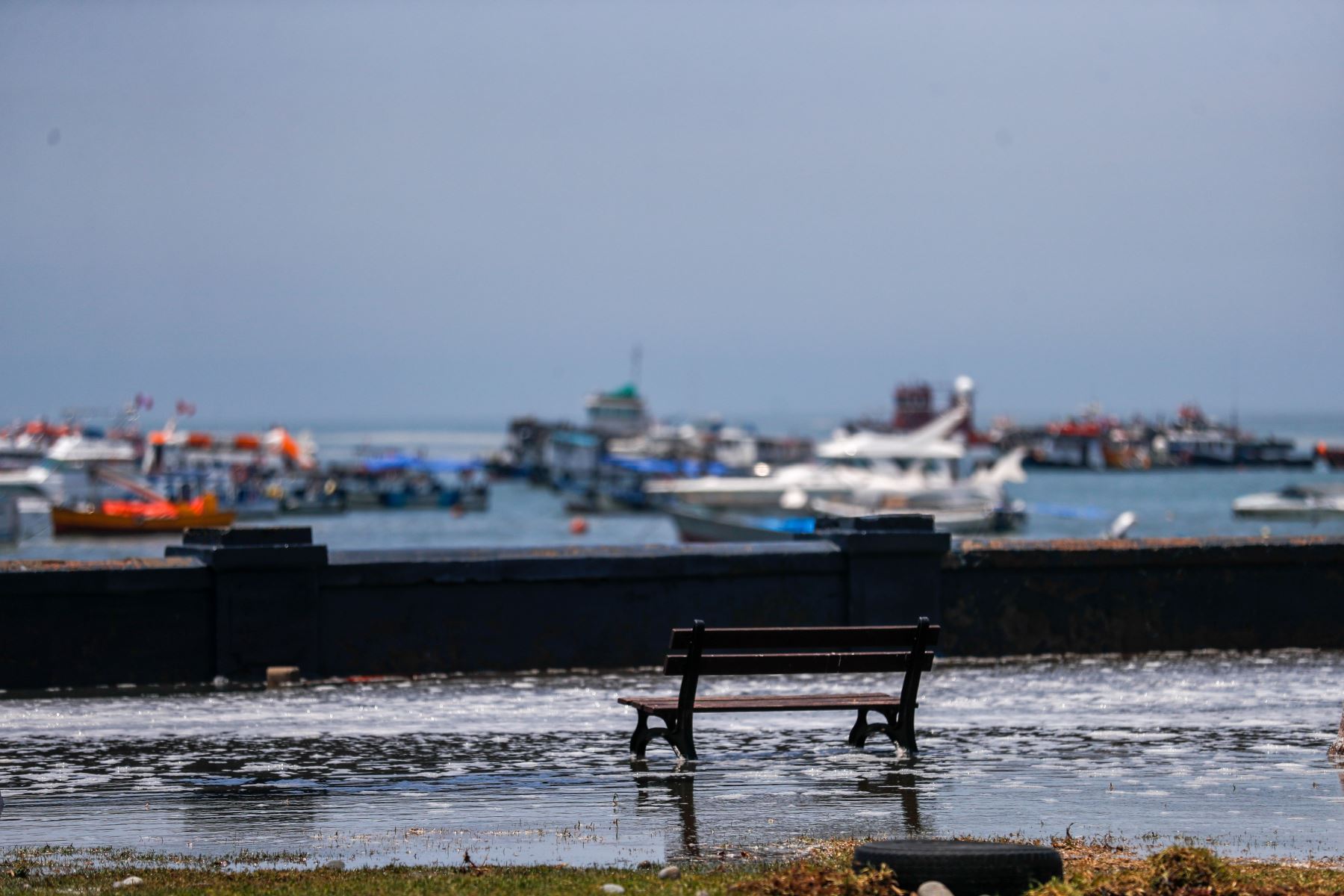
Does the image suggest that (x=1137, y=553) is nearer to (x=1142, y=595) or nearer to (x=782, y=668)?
(x=1142, y=595)

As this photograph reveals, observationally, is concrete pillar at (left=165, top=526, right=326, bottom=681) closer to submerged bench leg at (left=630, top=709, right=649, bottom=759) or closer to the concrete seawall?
the concrete seawall

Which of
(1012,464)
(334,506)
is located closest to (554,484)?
(334,506)

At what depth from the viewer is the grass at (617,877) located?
6.04 meters

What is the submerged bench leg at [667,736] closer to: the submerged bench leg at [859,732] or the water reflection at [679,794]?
the water reflection at [679,794]

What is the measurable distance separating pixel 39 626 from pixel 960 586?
7.72m

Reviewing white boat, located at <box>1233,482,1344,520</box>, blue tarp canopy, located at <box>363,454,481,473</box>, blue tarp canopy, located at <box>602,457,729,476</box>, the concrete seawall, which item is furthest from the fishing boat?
the concrete seawall

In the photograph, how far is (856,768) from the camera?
9.47 meters

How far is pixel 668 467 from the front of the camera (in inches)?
5002

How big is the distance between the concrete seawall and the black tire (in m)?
7.74

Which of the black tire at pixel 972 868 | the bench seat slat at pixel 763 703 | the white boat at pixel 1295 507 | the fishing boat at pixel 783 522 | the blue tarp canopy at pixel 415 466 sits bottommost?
the white boat at pixel 1295 507

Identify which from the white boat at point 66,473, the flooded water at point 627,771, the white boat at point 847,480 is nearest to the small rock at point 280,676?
the flooded water at point 627,771

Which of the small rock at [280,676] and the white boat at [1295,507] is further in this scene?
the white boat at [1295,507]

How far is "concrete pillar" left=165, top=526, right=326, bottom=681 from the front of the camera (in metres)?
12.8

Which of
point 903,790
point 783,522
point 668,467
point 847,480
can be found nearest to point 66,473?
point 668,467
